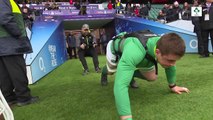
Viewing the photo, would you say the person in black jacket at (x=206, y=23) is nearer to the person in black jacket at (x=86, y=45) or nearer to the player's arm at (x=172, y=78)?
the person in black jacket at (x=86, y=45)

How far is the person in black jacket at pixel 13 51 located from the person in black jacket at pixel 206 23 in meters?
6.45

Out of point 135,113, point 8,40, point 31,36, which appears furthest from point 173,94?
point 31,36

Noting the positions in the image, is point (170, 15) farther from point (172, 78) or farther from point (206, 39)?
point (172, 78)

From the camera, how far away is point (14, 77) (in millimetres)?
4441

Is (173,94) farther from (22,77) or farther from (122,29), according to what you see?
(122,29)

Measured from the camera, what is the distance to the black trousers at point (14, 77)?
4.43 meters

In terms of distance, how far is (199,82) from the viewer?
4.96 metres

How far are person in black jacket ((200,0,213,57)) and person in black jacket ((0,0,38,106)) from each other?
6.45 metres

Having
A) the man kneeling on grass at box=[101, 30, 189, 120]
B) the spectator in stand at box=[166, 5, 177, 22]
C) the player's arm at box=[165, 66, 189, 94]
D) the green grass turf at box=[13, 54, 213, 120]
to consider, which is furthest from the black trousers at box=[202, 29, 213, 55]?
the spectator in stand at box=[166, 5, 177, 22]

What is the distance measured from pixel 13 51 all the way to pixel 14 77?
0.38m

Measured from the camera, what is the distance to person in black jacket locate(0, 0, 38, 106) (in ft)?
14.0

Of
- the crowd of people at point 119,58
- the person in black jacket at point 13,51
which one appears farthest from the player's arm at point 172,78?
the person in black jacket at point 13,51

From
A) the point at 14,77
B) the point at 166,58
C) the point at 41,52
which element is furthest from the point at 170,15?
the point at 166,58

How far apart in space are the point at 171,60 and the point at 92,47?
20.4 ft
